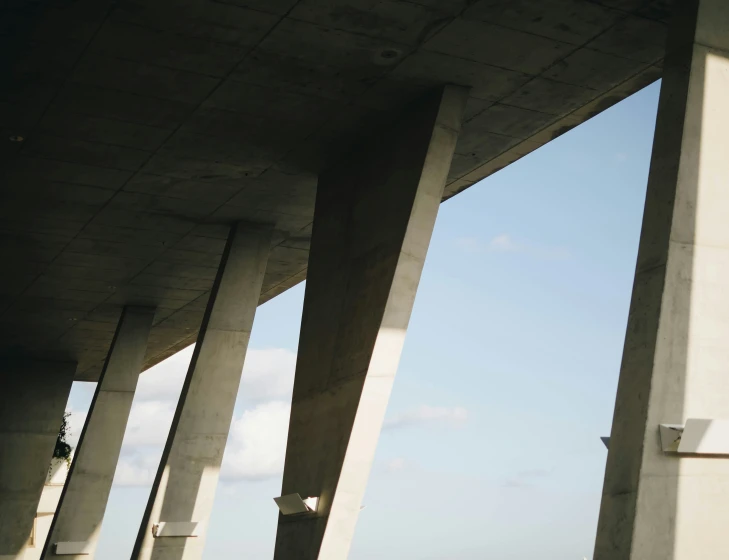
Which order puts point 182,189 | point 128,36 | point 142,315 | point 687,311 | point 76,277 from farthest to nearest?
1. point 142,315
2. point 76,277
3. point 182,189
4. point 128,36
5. point 687,311

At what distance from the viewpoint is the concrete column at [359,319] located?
11961 mm

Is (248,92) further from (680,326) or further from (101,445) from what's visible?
(101,445)

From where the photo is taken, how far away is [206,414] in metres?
17.6

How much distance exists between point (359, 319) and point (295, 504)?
2636mm

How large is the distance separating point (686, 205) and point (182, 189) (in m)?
9.83

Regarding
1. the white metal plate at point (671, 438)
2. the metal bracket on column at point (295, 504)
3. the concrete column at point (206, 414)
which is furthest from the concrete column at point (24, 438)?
the white metal plate at point (671, 438)

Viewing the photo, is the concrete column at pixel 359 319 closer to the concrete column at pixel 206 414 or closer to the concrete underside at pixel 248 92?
the concrete underside at pixel 248 92

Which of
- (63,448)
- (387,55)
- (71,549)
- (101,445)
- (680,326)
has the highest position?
(387,55)

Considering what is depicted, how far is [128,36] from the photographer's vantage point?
1115 centimetres

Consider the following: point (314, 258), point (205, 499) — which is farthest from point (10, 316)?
point (314, 258)

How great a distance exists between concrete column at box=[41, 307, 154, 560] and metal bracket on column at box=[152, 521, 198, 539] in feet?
25.2

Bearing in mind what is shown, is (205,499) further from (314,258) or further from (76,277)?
(76,277)

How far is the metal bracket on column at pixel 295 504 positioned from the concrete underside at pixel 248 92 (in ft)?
16.2

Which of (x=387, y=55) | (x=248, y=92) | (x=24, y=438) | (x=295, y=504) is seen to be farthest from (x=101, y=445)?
(x=387, y=55)
